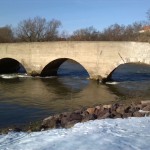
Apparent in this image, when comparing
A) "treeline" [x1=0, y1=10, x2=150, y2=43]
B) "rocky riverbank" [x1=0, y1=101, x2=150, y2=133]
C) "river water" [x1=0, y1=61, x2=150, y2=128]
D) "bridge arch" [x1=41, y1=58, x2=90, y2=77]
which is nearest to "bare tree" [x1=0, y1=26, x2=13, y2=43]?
"treeline" [x1=0, y1=10, x2=150, y2=43]

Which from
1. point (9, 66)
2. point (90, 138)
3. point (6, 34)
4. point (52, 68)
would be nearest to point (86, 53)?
point (52, 68)

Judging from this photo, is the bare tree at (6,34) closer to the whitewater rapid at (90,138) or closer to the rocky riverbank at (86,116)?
the rocky riverbank at (86,116)

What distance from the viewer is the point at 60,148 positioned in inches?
287

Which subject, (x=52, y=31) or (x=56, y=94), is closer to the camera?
(x=56, y=94)

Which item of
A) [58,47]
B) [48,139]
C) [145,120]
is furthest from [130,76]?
[48,139]

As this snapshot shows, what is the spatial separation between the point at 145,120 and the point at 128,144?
242 cm

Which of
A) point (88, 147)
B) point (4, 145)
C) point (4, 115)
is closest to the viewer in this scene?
point (88, 147)

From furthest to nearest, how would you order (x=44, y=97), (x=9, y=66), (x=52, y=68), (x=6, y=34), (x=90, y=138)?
(x=6, y=34) → (x=9, y=66) → (x=52, y=68) → (x=44, y=97) → (x=90, y=138)

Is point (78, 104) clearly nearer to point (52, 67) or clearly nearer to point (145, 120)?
point (145, 120)

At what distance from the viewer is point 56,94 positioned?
21266mm

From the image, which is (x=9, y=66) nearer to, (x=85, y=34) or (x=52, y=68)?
(x=52, y=68)

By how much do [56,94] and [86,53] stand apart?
698 cm

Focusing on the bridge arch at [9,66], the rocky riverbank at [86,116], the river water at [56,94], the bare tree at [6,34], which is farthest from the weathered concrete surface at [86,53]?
the bare tree at [6,34]

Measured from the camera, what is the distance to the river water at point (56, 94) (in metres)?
15.5
